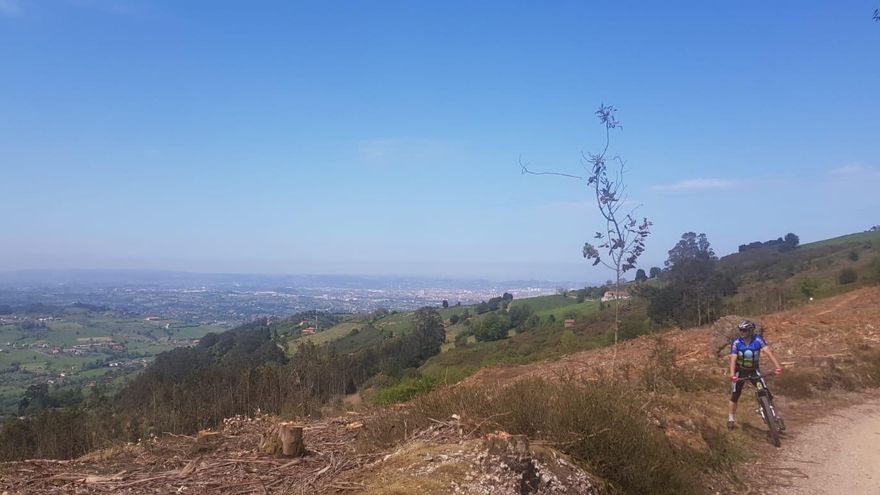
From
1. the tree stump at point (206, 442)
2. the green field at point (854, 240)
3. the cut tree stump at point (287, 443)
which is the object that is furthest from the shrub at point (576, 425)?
the green field at point (854, 240)

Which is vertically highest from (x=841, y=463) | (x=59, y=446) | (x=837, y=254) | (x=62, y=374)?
(x=837, y=254)

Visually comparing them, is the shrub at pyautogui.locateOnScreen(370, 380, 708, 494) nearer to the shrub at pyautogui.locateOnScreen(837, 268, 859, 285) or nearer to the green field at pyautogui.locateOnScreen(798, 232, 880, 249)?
the shrub at pyautogui.locateOnScreen(837, 268, 859, 285)

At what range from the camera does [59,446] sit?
18141mm

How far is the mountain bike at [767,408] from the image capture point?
864cm

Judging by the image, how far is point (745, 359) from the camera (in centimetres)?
916

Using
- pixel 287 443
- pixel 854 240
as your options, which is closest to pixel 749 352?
pixel 287 443

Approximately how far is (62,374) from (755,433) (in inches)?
2944

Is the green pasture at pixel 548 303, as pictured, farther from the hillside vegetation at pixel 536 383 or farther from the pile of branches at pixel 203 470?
the pile of branches at pixel 203 470

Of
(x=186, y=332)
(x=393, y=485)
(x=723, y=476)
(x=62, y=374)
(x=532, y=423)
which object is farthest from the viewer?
(x=186, y=332)

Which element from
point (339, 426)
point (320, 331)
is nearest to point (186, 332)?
point (320, 331)

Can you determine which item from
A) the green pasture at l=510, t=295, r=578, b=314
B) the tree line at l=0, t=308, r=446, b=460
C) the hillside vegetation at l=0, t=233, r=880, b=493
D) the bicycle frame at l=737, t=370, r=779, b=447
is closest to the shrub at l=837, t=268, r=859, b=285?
the hillside vegetation at l=0, t=233, r=880, b=493

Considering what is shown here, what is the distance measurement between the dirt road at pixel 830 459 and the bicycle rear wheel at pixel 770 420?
181 mm

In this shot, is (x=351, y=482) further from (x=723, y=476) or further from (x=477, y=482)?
(x=723, y=476)

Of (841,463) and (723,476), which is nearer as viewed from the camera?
(723,476)
